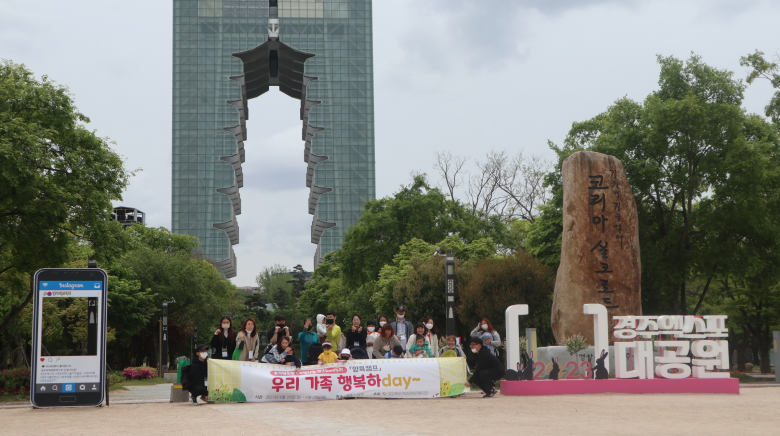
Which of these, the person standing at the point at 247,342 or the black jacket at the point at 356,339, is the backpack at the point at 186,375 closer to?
the person standing at the point at 247,342

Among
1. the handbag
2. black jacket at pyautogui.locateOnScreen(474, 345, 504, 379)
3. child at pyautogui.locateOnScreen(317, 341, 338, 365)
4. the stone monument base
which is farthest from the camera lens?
the stone monument base

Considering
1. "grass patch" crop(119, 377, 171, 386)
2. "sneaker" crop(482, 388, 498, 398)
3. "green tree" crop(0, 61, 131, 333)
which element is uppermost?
"green tree" crop(0, 61, 131, 333)

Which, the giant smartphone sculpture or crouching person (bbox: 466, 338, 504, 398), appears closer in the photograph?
the giant smartphone sculpture

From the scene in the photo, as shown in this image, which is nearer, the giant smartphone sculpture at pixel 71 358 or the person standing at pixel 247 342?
the giant smartphone sculpture at pixel 71 358

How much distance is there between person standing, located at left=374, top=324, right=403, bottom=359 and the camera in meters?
16.1

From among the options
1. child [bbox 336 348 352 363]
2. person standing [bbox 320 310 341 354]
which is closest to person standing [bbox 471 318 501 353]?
person standing [bbox 320 310 341 354]

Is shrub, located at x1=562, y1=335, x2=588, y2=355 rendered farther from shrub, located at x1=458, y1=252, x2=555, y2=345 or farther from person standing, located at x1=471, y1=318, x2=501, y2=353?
shrub, located at x1=458, y1=252, x2=555, y2=345

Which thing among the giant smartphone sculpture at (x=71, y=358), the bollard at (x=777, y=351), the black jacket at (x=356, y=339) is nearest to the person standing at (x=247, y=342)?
the black jacket at (x=356, y=339)

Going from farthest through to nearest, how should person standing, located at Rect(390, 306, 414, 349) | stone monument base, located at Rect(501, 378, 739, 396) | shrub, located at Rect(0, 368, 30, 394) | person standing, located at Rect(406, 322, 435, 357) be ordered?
shrub, located at Rect(0, 368, 30, 394)
person standing, located at Rect(390, 306, 414, 349)
person standing, located at Rect(406, 322, 435, 357)
stone monument base, located at Rect(501, 378, 739, 396)

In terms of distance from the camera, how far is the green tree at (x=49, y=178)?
19.6m

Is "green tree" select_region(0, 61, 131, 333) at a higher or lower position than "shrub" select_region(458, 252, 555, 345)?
higher

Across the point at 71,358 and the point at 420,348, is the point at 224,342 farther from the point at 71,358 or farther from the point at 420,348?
the point at 420,348

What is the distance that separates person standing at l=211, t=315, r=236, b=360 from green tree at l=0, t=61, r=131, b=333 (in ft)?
26.1

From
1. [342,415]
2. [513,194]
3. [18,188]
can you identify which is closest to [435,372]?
[342,415]
